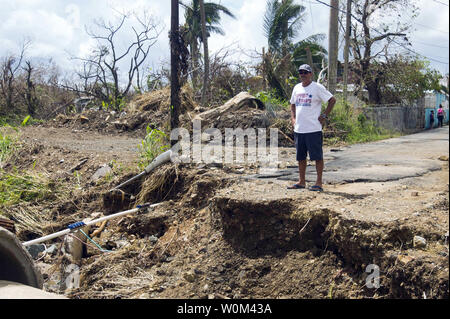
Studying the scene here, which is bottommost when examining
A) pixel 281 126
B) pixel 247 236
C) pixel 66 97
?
pixel 247 236

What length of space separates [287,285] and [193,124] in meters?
5.92

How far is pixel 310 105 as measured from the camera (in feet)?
14.5

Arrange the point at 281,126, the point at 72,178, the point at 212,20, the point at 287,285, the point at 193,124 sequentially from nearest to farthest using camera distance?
the point at 287,285 → the point at 72,178 → the point at 193,124 → the point at 281,126 → the point at 212,20

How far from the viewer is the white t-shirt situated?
4398 millimetres

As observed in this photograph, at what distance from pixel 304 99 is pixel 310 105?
9 centimetres

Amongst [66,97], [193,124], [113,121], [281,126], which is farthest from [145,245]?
[66,97]

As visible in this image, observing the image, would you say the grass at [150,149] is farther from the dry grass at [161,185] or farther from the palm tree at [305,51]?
the palm tree at [305,51]

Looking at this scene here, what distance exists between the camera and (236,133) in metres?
9.04

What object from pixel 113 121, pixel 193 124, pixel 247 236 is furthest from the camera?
pixel 113 121

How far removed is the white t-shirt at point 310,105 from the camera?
4.40 m

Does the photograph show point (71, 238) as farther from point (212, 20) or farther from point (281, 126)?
point (212, 20)

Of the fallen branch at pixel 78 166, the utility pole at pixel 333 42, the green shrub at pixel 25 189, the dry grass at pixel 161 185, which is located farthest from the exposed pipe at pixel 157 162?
the utility pole at pixel 333 42

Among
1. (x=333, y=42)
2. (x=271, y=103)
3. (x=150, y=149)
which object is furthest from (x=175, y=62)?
(x=333, y=42)

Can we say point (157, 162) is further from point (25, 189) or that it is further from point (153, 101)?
point (153, 101)
